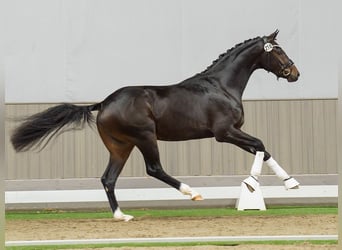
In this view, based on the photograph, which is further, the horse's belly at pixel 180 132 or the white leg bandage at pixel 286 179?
the horse's belly at pixel 180 132

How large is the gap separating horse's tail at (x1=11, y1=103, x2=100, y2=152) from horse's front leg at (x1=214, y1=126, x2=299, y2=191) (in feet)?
4.92

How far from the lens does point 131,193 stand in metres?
9.75

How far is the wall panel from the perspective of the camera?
10.4 meters

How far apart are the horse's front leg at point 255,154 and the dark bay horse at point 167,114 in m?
0.01

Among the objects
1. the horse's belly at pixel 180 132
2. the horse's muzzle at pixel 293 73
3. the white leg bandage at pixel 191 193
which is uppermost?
the horse's muzzle at pixel 293 73

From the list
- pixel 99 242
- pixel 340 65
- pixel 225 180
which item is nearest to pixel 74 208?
pixel 225 180

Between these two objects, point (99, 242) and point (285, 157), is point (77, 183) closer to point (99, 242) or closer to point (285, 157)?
point (285, 157)

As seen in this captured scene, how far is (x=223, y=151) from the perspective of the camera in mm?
10570

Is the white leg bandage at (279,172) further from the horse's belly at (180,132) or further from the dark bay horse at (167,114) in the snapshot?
the horse's belly at (180,132)

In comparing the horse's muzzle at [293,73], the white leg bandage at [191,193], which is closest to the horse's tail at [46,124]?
the white leg bandage at [191,193]

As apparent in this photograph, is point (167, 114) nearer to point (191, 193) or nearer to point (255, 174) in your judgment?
point (191, 193)

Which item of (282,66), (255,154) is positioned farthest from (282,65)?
(255,154)

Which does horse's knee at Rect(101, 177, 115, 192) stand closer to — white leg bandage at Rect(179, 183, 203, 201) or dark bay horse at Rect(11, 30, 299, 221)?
dark bay horse at Rect(11, 30, 299, 221)

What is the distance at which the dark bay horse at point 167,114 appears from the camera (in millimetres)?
7281
